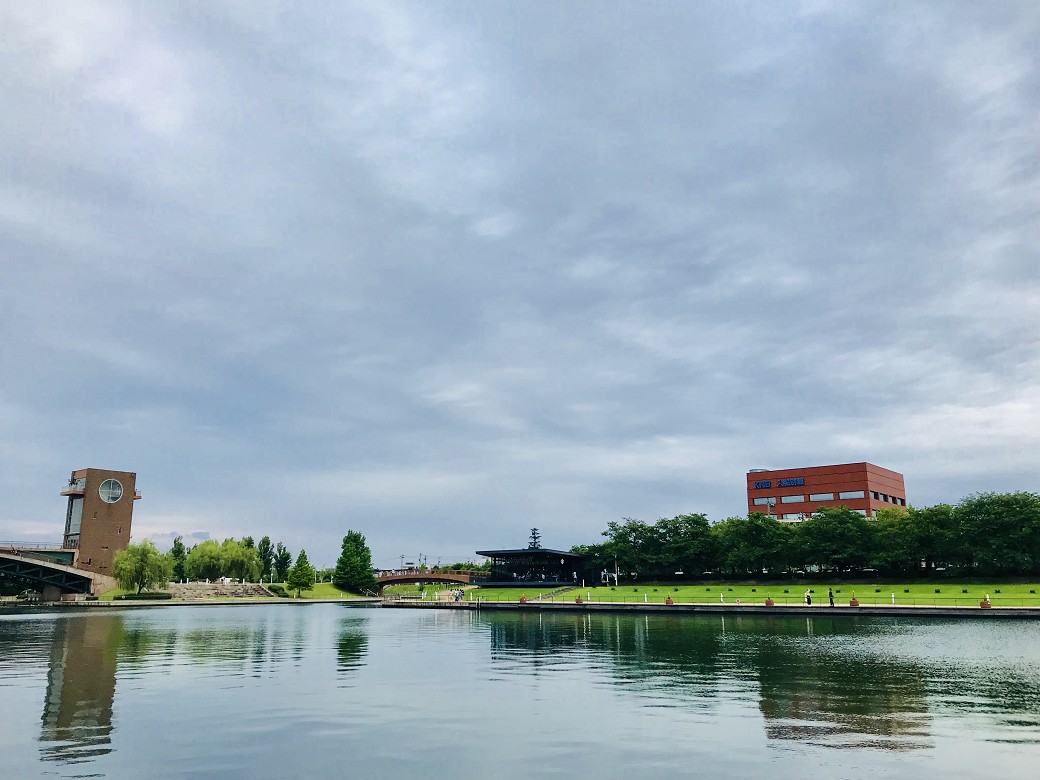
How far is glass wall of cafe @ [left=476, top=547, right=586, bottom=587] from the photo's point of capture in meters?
154

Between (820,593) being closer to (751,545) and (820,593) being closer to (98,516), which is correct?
(751,545)

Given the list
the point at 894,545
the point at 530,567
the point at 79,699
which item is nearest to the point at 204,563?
the point at 530,567

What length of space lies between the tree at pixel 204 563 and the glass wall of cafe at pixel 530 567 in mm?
61713

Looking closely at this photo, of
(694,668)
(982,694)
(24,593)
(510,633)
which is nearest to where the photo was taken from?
(982,694)

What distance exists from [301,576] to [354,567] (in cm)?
1659

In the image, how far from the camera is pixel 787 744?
2388 centimetres

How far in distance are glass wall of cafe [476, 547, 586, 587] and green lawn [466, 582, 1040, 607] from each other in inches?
571

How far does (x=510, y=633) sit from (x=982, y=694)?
43786 mm

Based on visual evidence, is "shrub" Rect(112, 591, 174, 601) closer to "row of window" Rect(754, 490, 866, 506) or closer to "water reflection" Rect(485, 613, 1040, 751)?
"water reflection" Rect(485, 613, 1040, 751)

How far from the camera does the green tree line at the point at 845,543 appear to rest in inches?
4247

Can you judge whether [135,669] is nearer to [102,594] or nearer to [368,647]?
[368,647]

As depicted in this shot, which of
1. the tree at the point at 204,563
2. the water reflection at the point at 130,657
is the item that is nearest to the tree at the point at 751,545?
the water reflection at the point at 130,657

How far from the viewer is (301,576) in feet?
575

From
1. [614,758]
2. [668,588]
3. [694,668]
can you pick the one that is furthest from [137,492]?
[614,758]
